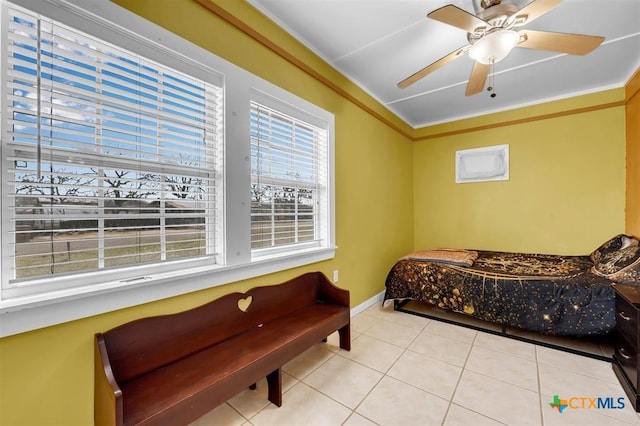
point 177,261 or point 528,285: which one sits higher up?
point 177,261

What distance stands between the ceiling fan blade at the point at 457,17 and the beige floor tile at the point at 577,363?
2510mm

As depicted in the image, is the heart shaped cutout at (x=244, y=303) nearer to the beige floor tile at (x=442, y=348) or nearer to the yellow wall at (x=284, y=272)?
the yellow wall at (x=284, y=272)

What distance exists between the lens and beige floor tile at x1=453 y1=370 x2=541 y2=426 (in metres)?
1.50

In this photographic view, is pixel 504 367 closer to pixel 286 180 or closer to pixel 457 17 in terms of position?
pixel 286 180

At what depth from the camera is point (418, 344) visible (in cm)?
233

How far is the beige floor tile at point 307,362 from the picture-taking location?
1.93 metres

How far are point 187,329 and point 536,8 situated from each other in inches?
108

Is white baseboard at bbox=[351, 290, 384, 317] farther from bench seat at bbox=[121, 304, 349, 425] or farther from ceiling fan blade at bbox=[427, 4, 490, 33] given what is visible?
ceiling fan blade at bbox=[427, 4, 490, 33]

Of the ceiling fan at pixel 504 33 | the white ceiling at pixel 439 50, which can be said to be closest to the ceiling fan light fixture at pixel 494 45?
the ceiling fan at pixel 504 33

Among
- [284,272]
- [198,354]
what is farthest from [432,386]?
[198,354]

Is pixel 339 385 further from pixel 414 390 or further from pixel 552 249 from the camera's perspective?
pixel 552 249

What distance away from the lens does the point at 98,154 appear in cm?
127

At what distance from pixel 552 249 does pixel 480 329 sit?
1839 mm

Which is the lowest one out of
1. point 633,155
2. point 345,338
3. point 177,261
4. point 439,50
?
point 345,338
